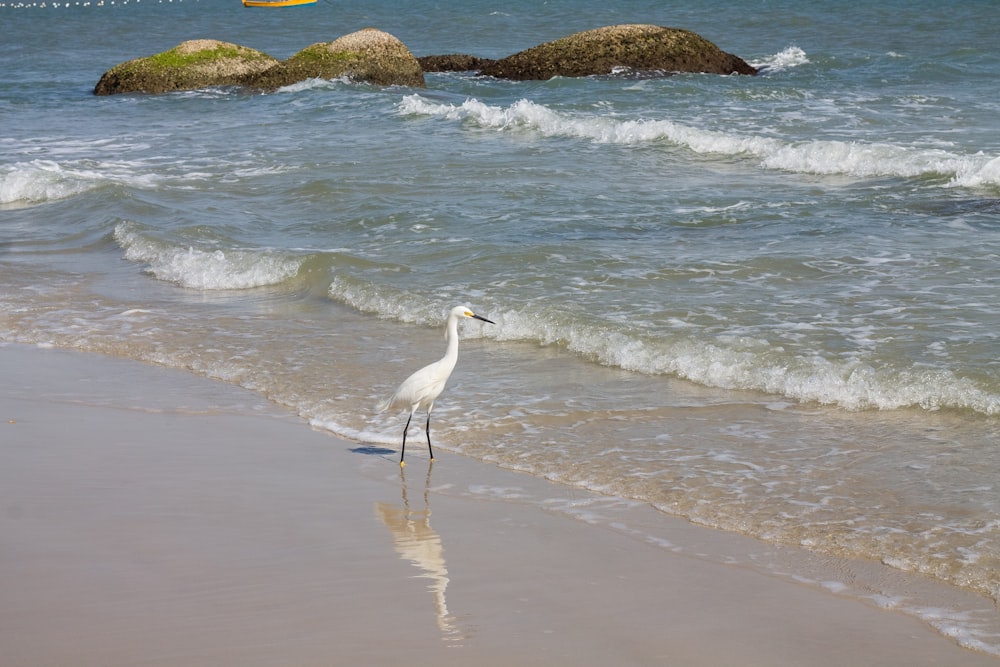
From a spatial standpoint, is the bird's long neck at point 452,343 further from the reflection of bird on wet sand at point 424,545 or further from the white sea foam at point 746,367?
the white sea foam at point 746,367

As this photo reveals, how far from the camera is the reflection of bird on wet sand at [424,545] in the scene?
4.41 meters

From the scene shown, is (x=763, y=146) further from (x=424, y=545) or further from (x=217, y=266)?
(x=424, y=545)

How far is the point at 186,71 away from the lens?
26281 millimetres

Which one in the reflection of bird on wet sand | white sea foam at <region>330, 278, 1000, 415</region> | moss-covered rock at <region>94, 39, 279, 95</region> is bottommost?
the reflection of bird on wet sand

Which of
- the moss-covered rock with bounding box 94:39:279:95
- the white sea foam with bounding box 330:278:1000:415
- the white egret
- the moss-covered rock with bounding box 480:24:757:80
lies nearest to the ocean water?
the white sea foam with bounding box 330:278:1000:415

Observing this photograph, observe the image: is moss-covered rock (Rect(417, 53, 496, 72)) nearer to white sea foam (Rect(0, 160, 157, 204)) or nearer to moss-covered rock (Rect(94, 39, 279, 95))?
moss-covered rock (Rect(94, 39, 279, 95))

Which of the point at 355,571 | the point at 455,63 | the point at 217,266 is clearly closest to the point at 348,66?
the point at 455,63

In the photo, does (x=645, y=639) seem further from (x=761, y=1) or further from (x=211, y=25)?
(x=211, y=25)

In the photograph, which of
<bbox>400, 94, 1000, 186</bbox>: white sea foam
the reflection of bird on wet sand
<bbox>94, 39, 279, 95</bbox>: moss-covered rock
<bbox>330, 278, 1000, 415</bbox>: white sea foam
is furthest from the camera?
<bbox>94, 39, 279, 95</bbox>: moss-covered rock

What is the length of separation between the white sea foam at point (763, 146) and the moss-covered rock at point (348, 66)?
4.80 meters

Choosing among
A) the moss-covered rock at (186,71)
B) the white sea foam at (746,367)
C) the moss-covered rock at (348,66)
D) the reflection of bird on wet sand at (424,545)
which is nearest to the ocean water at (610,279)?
the white sea foam at (746,367)

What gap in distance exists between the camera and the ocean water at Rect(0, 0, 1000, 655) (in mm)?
A: 6203

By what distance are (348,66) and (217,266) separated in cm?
A: 1509

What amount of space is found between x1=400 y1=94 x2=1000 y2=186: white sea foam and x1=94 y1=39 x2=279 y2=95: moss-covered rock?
285 inches
